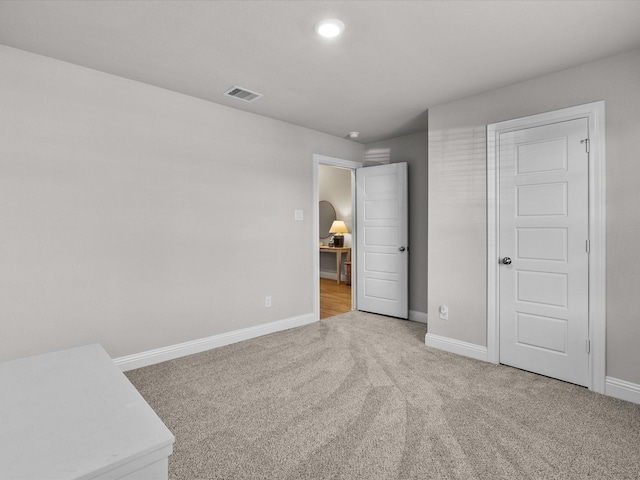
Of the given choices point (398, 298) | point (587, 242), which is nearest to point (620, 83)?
point (587, 242)

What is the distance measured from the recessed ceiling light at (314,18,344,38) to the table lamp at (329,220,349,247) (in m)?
5.22

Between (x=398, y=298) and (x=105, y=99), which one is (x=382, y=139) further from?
(x=105, y=99)

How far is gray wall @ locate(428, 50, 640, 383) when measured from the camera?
2.39m

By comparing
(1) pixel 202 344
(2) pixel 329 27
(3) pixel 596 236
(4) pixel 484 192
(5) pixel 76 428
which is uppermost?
(2) pixel 329 27

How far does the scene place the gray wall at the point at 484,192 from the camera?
2.39m

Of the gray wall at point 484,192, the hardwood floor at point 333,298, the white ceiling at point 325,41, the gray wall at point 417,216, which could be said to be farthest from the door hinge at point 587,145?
the hardwood floor at point 333,298

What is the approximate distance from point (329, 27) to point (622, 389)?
124 inches

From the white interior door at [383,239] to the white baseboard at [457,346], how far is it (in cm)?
99

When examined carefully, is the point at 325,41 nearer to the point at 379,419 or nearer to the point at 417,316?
the point at 379,419

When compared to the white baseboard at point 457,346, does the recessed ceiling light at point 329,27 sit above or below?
above

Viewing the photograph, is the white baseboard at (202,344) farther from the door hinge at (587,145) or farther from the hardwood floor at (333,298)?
the door hinge at (587,145)

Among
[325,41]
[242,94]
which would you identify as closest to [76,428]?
[325,41]

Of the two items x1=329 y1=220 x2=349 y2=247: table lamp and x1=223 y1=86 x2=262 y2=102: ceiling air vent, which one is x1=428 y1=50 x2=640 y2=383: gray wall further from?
x1=329 y1=220 x2=349 y2=247: table lamp

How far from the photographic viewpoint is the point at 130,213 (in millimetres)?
2869
